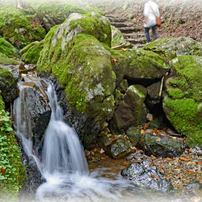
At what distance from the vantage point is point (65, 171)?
14.0 ft

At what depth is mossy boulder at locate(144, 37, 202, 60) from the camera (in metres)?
6.76

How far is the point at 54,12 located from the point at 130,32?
5.24 m

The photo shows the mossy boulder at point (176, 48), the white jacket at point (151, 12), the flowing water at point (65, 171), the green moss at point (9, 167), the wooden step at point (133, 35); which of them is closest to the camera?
the green moss at point (9, 167)

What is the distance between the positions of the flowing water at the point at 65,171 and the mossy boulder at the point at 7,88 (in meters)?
0.18

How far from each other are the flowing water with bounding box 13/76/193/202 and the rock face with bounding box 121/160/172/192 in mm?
163

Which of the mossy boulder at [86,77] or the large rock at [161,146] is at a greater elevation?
the mossy boulder at [86,77]

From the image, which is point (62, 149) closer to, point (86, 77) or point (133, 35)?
point (86, 77)

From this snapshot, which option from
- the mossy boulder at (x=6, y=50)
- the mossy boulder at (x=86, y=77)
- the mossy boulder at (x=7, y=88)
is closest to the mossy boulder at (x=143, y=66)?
the mossy boulder at (x=86, y=77)

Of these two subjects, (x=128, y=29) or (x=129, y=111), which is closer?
(x=129, y=111)

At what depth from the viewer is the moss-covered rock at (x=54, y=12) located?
1031 cm

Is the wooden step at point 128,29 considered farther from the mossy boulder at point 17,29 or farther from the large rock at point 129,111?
the large rock at point 129,111

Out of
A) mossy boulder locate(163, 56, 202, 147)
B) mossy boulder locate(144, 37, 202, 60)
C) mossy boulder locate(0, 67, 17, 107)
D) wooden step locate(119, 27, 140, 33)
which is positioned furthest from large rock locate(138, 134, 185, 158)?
wooden step locate(119, 27, 140, 33)

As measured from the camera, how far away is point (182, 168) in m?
4.23

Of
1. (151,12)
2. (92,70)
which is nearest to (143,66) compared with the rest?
(92,70)
